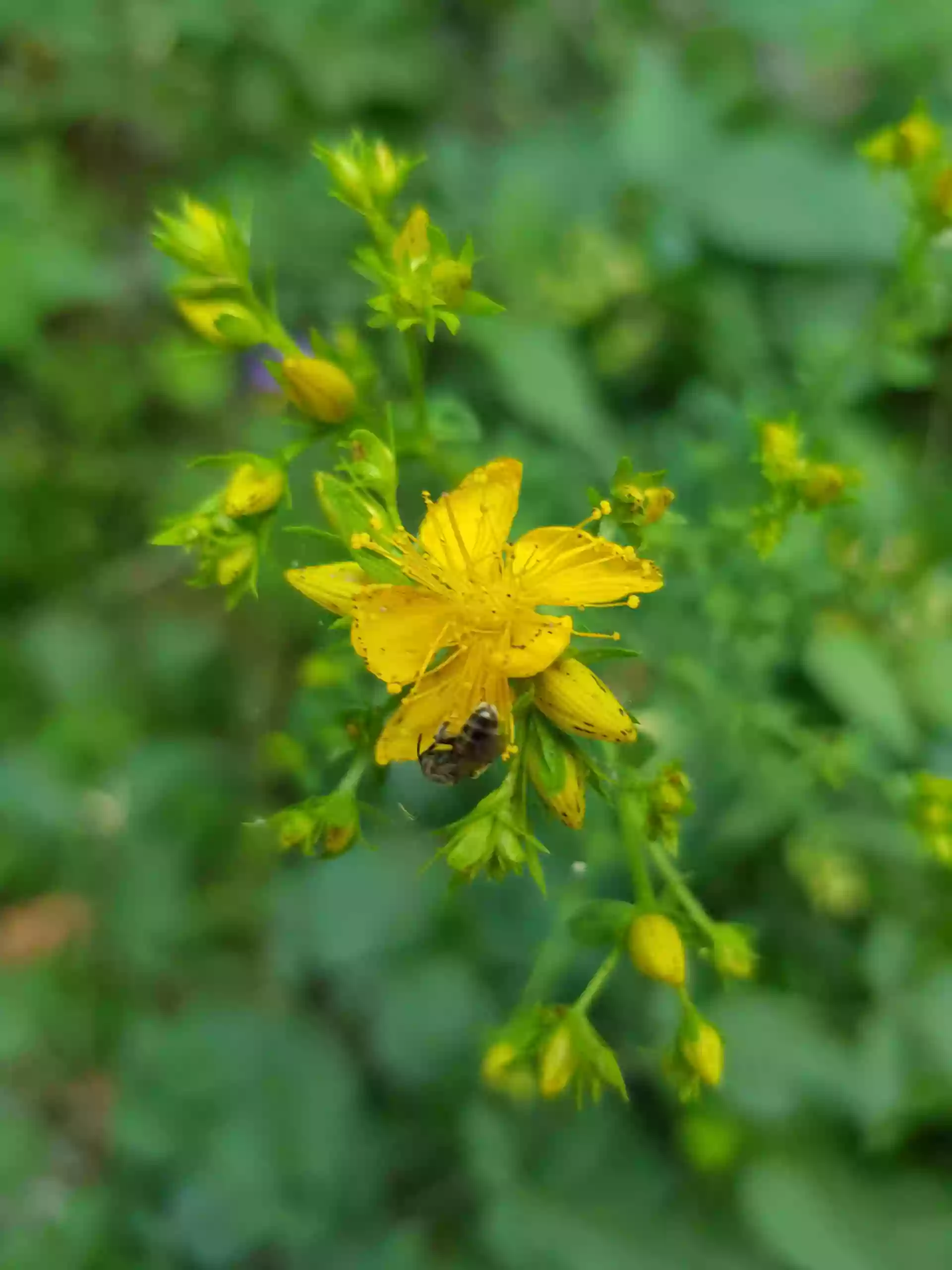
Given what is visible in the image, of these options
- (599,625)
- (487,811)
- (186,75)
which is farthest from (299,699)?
(186,75)

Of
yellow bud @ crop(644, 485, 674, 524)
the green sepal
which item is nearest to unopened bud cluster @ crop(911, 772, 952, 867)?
the green sepal

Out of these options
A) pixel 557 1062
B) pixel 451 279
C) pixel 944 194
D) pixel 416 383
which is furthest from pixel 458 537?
pixel 944 194

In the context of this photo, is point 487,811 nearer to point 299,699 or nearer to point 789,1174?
point 299,699

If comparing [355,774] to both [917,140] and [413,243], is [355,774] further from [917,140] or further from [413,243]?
[917,140]

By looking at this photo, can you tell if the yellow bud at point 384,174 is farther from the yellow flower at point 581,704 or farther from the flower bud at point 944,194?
the flower bud at point 944,194

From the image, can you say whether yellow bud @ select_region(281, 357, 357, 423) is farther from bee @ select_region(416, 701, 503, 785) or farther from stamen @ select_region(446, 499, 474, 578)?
bee @ select_region(416, 701, 503, 785)

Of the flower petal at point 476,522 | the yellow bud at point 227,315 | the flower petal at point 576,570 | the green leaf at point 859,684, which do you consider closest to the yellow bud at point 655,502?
the flower petal at point 576,570
